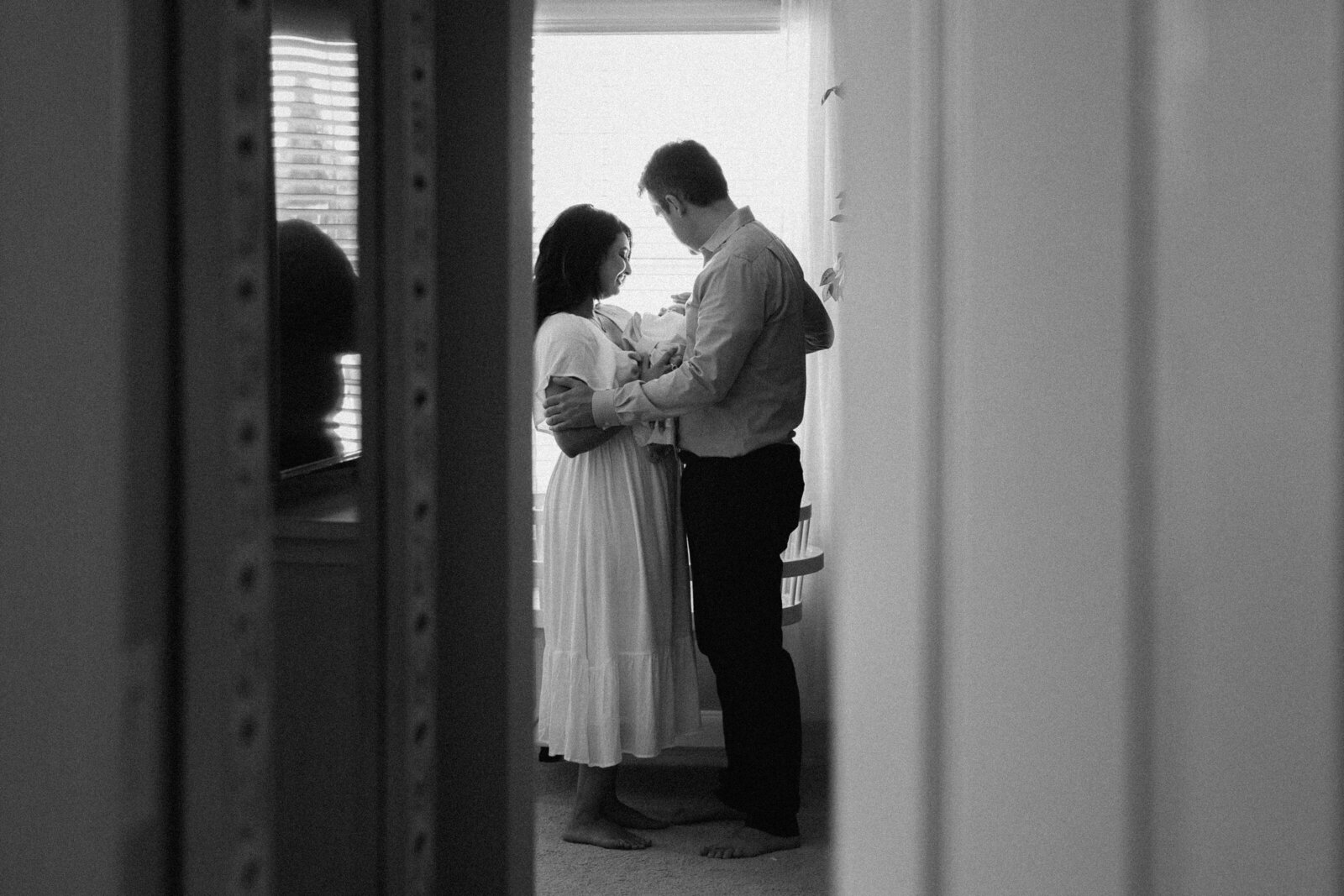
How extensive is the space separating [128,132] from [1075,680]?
60 cm

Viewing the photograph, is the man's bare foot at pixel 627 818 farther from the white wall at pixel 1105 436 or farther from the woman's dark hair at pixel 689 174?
the white wall at pixel 1105 436

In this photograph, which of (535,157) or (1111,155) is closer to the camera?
(1111,155)

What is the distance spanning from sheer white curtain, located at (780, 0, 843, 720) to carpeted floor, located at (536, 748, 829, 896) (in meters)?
0.37

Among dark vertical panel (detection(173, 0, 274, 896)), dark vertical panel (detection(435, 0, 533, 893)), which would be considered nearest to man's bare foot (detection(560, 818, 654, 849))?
dark vertical panel (detection(435, 0, 533, 893))

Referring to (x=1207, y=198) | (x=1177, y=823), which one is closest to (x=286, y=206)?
(x=1207, y=198)

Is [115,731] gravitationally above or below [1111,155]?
below

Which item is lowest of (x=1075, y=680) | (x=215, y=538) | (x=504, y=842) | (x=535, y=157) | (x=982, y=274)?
(x=504, y=842)

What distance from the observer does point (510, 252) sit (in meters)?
0.76

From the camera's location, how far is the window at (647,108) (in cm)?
328

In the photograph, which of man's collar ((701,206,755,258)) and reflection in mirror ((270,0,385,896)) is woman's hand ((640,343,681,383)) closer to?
man's collar ((701,206,755,258))

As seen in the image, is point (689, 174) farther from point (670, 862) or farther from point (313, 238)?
point (313, 238)

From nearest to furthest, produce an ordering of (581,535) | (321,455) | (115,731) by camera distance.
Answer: (115,731) → (321,455) → (581,535)

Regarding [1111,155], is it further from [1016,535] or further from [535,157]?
[535,157]

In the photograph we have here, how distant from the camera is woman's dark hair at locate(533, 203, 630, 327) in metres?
2.52
